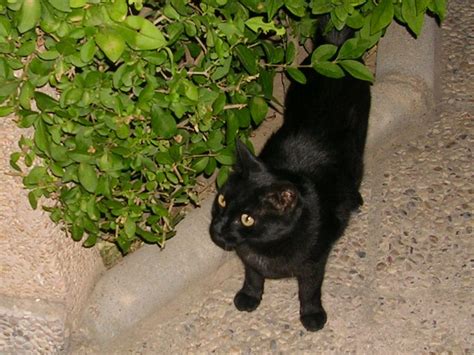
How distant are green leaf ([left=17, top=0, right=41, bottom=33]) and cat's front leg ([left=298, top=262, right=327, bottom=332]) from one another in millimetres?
1579

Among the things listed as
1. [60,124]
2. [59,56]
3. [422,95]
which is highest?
[59,56]

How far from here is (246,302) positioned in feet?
11.1

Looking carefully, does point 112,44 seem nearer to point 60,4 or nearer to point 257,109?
point 60,4

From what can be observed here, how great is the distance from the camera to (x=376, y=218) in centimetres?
369

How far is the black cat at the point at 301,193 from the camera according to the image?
2914 mm

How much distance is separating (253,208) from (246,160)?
184 mm

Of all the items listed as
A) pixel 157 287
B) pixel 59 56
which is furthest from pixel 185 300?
pixel 59 56

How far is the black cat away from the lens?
2914 millimetres

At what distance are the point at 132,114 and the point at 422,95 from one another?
194cm

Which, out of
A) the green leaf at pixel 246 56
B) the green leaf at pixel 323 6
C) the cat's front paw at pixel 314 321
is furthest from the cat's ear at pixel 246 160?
the cat's front paw at pixel 314 321

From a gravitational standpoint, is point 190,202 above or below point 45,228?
below

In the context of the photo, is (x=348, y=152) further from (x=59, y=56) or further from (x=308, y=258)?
(x=59, y=56)

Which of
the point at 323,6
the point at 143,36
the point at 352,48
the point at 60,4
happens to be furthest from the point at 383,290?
the point at 60,4

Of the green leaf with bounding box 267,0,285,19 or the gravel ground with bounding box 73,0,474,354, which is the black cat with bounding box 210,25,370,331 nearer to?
the gravel ground with bounding box 73,0,474,354
